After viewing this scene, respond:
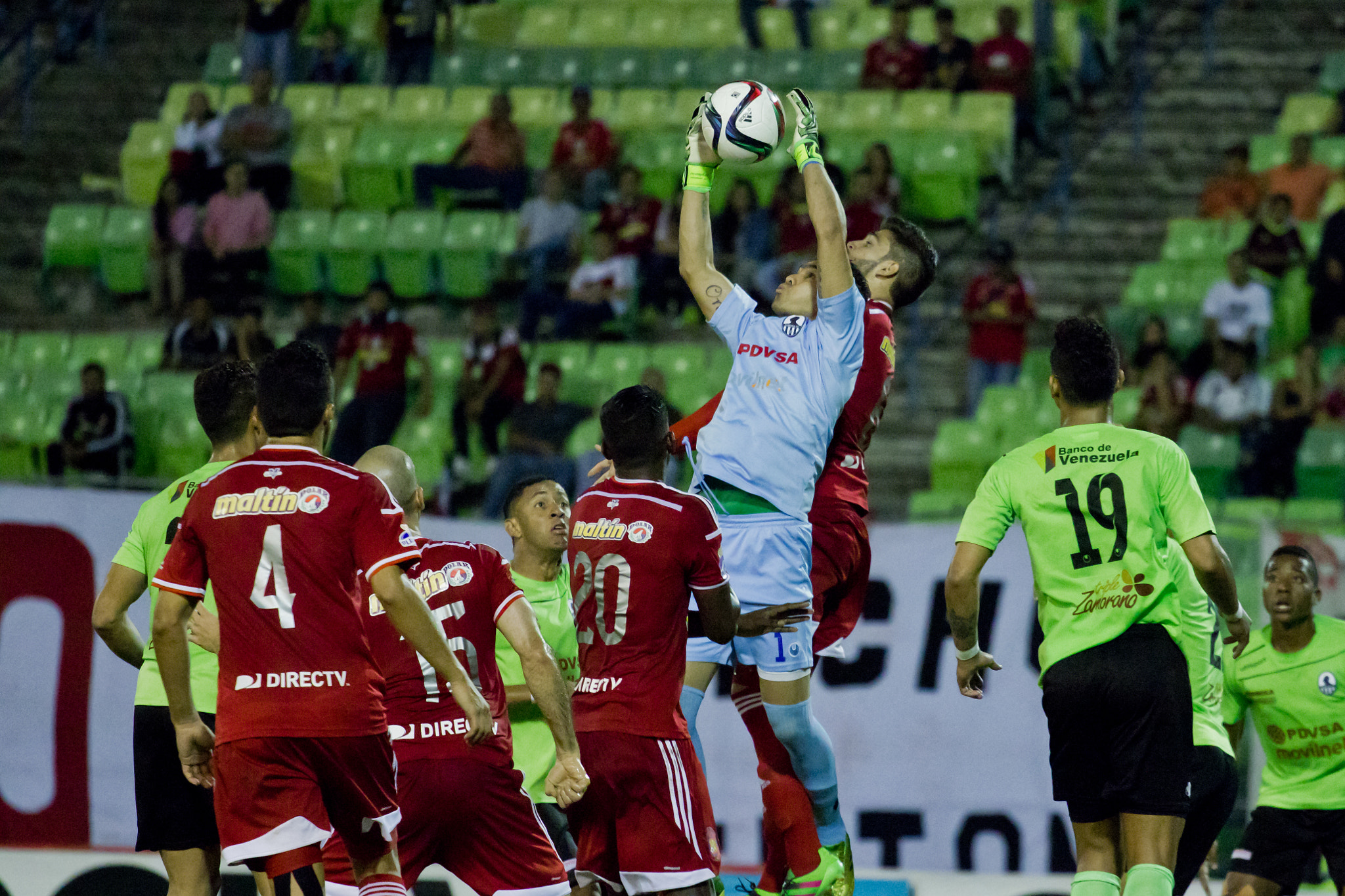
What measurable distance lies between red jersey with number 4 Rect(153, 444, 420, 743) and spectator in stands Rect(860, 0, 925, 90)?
39.4ft

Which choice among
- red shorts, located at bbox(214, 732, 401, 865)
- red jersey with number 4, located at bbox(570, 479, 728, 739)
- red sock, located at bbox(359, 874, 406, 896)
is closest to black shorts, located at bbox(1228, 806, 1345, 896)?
red jersey with number 4, located at bbox(570, 479, 728, 739)

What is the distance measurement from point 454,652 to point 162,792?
141 centimetres

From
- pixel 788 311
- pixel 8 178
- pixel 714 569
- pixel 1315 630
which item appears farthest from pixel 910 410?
pixel 8 178

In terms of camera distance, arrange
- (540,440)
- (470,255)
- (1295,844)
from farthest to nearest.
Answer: (470,255), (540,440), (1295,844)

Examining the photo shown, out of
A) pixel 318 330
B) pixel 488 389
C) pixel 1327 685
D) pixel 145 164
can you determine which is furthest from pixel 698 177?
pixel 145 164

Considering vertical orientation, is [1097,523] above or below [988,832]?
above

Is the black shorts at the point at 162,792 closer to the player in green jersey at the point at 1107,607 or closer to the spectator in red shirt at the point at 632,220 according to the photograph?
the player in green jersey at the point at 1107,607

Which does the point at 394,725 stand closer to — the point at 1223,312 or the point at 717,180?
the point at 1223,312

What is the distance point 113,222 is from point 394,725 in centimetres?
1192

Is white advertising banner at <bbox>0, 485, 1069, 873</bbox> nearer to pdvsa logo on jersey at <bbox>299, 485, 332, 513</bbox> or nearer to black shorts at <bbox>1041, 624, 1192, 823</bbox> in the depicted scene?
black shorts at <bbox>1041, 624, 1192, 823</bbox>

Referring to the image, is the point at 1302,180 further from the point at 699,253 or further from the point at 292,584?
the point at 292,584

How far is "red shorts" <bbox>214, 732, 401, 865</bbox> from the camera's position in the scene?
5262mm

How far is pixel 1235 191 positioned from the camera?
48.8 feet

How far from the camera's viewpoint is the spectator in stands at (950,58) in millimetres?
16016
